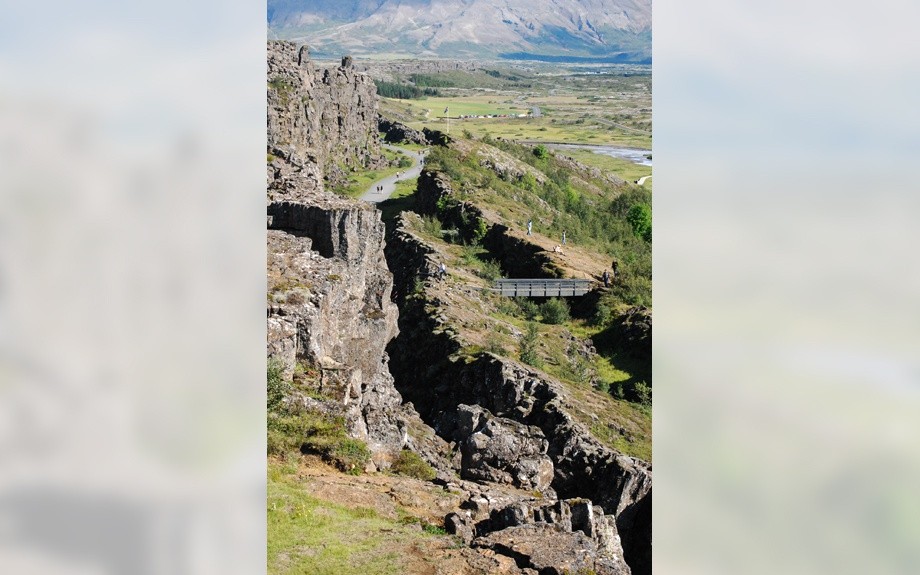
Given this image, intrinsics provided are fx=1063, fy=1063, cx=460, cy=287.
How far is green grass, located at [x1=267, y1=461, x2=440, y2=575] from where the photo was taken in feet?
19.1

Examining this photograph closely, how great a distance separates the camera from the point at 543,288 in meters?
9.07

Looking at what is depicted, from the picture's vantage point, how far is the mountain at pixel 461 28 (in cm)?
867

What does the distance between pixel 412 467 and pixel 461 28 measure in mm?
4111

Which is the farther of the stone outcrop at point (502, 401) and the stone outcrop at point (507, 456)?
the stone outcrop at point (502, 401)

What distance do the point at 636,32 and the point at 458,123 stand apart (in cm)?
214

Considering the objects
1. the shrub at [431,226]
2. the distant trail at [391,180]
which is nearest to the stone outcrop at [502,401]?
the shrub at [431,226]

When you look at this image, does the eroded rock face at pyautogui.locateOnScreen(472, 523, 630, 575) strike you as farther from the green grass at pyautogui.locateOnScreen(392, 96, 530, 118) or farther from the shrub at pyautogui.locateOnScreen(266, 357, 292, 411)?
the green grass at pyautogui.locateOnScreen(392, 96, 530, 118)

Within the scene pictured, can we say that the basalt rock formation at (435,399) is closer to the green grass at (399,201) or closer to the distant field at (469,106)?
the green grass at (399,201)

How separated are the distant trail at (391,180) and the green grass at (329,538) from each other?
3.86m

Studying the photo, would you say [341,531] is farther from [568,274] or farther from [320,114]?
[320,114]

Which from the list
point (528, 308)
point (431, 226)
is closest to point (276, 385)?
point (528, 308)

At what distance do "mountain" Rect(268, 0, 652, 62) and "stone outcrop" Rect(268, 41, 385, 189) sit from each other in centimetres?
105

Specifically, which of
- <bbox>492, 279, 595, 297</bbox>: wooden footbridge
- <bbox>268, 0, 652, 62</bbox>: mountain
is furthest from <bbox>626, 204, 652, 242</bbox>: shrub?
<bbox>268, 0, 652, 62</bbox>: mountain
